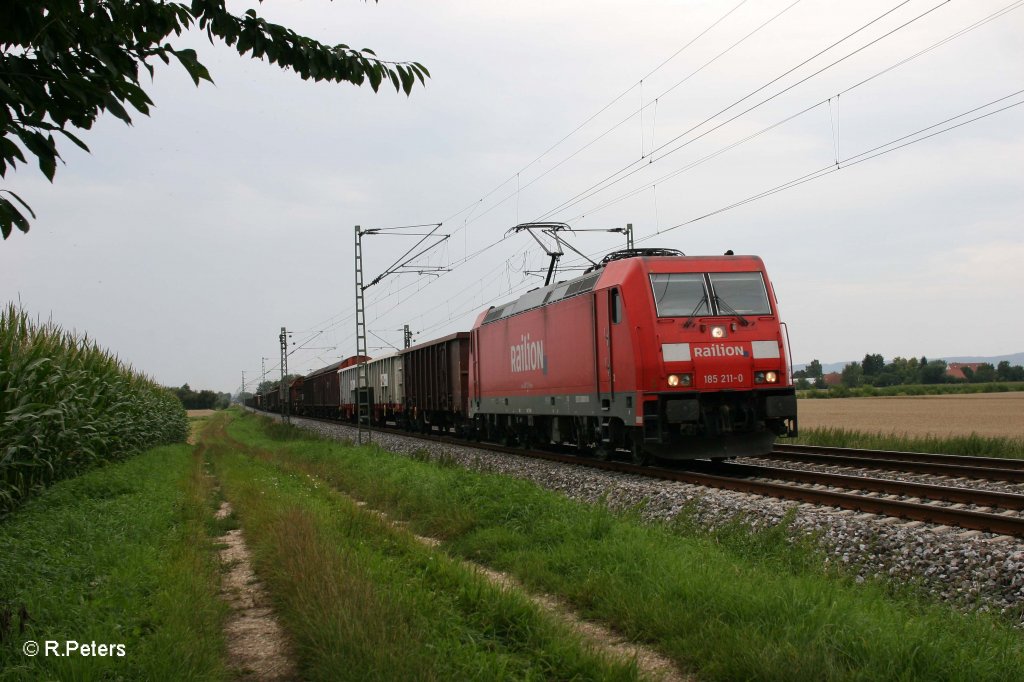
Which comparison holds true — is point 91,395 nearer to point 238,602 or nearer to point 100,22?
point 238,602

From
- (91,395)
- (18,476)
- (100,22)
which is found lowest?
(18,476)

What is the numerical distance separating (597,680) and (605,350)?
10.3 metres

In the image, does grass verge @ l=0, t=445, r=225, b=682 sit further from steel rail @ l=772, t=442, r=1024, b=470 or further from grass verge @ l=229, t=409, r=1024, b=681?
steel rail @ l=772, t=442, r=1024, b=470

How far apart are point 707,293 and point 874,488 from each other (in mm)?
4326

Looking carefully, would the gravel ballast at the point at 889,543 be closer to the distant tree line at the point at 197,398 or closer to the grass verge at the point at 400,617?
the grass verge at the point at 400,617

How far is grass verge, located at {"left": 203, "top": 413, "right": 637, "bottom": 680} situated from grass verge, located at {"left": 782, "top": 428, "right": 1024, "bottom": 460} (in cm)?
1272

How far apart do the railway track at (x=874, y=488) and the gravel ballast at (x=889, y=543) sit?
0.20 metres

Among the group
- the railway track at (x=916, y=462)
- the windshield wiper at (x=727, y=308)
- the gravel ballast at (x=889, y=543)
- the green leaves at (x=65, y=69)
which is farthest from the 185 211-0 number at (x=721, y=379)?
the green leaves at (x=65, y=69)

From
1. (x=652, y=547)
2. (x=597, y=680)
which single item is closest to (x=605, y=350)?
(x=652, y=547)

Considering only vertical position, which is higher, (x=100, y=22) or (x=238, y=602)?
(x=100, y=22)

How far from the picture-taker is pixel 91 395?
14.9m

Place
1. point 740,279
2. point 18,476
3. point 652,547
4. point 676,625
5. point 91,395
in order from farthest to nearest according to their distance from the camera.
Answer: point 91,395, point 740,279, point 18,476, point 652,547, point 676,625

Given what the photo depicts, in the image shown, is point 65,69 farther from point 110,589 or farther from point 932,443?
point 932,443

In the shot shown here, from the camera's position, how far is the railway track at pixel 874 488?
816cm
